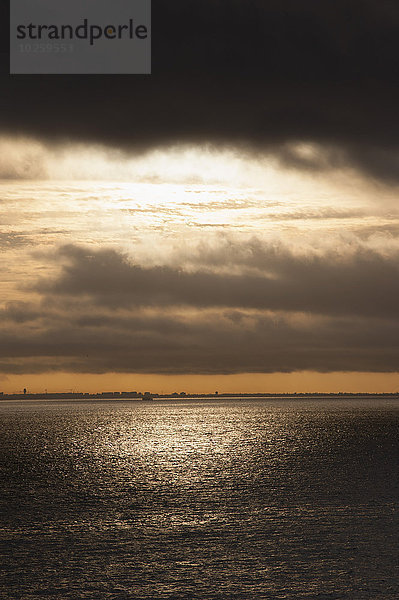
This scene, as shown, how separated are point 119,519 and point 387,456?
60.5m

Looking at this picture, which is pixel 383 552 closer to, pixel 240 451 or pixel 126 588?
pixel 126 588

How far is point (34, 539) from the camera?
130ft

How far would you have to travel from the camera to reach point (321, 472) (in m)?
77.5

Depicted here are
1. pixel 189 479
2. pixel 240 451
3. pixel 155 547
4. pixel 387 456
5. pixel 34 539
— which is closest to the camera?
pixel 155 547

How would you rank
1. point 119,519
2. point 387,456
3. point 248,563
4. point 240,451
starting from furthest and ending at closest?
point 240,451 → point 387,456 → point 119,519 → point 248,563

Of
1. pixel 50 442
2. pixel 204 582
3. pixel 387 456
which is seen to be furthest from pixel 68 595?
pixel 50 442

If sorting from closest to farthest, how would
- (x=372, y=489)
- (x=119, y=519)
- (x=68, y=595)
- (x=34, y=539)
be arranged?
(x=68, y=595) < (x=34, y=539) < (x=119, y=519) < (x=372, y=489)

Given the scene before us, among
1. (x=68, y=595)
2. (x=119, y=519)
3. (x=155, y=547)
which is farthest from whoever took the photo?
(x=119, y=519)

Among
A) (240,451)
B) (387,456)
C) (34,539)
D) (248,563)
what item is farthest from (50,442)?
(248,563)

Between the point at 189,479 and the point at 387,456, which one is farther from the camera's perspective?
the point at 387,456

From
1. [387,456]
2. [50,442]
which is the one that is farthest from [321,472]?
[50,442]

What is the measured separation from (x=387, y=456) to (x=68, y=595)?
254 feet

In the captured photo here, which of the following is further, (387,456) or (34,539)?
A: (387,456)

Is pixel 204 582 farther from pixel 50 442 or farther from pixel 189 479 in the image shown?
pixel 50 442
